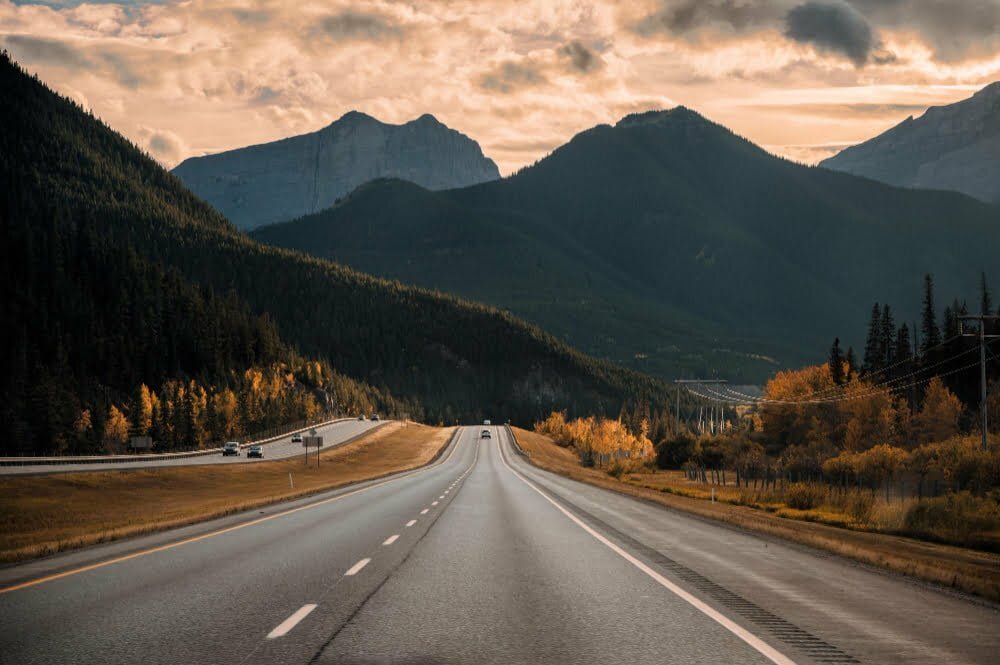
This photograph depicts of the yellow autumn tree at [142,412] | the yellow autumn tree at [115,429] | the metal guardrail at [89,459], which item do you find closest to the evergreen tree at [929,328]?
the metal guardrail at [89,459]

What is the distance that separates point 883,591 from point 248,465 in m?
73.6

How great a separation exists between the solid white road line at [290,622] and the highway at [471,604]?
0.02m

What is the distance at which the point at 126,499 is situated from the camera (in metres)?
46.7

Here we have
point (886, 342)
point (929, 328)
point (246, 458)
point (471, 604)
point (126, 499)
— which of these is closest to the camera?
point (471, 604)

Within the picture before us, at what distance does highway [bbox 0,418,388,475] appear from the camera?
6069cm

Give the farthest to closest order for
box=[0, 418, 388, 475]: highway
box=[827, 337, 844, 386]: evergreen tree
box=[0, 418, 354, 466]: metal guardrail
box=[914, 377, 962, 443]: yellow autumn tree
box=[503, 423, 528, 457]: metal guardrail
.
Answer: box=[503, 423, 528, 457]: metal guardrail < box=[827, 337, 844, 386]: evergreen tree < box=[914, 377, 962, 443]: yellow autumn tree < box=[0, 418, 354, 466]: metal guardrail < box=[0, 418, 388, 475]: highway

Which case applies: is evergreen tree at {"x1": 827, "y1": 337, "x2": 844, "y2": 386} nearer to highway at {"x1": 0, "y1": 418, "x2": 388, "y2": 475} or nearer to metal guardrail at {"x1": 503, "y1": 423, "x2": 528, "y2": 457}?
metal guardrail at {"x1": 503, "y1": 423, "x2": 528, "y2": 457}

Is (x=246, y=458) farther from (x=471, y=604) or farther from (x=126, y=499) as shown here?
(x=471, y=604)

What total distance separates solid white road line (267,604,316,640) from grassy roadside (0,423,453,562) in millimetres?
8372

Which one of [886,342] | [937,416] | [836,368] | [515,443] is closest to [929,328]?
[886,342]

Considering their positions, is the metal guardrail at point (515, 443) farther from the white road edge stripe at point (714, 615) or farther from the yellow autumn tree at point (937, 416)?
the white road edge stripe at point (714, 615)

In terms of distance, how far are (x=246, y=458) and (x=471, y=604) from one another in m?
86.6

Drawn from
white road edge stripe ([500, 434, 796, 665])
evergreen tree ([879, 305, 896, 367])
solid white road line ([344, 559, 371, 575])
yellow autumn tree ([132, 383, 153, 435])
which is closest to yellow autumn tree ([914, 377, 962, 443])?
evergreen tree ([879, 305, 896, 367])

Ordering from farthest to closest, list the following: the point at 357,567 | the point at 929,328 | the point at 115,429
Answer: the point at 115,429 < the point at 929,328 < the point at 357,567
